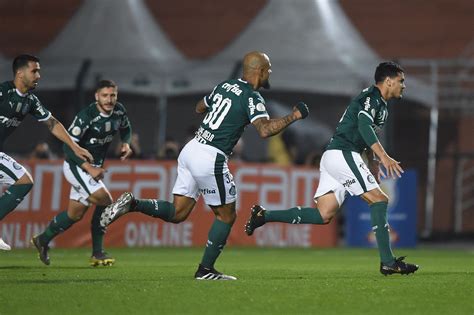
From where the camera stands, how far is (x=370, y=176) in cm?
1192

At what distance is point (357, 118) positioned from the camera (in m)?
12.0

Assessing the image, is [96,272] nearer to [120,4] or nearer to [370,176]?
[370,176]

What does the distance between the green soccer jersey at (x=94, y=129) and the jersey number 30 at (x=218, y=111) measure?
281cm

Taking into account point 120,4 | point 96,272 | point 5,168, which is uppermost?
point 120,4

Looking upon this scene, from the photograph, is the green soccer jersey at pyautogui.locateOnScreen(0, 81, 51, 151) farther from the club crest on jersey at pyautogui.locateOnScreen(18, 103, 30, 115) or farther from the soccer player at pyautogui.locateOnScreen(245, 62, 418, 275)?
the soccer player at pyautogui.locateOnScreen(245, 62, 418, 275)

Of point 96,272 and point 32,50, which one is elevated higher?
point 32,50

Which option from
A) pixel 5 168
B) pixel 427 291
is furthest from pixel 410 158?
pixel 427 291

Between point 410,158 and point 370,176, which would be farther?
point 410,158

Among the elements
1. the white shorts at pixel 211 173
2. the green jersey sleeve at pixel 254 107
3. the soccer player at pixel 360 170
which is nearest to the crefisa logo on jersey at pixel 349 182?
the soccer player at pixel 360 170

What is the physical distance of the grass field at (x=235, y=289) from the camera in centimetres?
877

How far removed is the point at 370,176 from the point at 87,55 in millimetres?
11477

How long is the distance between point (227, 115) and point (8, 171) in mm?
3249

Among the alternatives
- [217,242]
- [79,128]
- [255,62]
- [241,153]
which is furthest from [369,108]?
[241,153]

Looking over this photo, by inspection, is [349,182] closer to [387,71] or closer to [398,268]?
[398,268]
